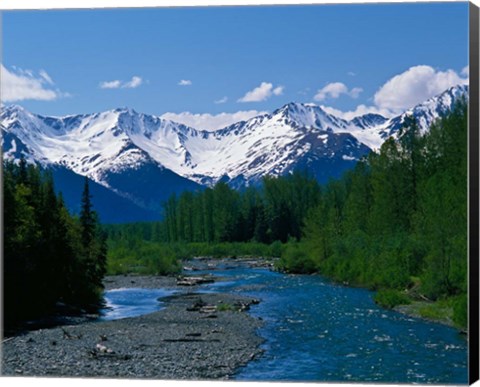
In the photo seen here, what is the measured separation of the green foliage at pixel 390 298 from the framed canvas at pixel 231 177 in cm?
7

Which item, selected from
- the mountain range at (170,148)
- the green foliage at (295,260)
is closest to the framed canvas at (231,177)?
the mountain range at (170,148)

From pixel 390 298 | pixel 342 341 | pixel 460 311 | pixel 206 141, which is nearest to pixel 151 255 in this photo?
pixel 206 141

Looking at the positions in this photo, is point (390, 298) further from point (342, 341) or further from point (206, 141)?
point (206, 141)

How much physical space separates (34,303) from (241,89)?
4838 mm

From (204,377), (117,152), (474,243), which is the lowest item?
(204,377)

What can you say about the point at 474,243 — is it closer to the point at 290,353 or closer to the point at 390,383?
the point at 390,383

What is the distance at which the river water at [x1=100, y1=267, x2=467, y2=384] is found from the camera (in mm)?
10086

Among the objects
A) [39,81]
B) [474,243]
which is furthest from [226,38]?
[474,243]

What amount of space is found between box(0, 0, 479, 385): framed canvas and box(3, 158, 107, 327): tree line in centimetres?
4

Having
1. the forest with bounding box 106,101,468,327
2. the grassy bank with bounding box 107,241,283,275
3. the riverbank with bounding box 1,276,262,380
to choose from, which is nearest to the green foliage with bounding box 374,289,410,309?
the forest with bounding box 106,101,468,327

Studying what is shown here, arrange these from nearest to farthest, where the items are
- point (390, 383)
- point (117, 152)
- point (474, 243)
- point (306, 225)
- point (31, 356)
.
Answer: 1. point (474, 243)
2. point (390, 383)
3. point (31, 356)
4. point (117, 152)
5. point (306, 225)

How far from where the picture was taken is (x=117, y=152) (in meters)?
12.7

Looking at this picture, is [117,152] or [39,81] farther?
[117,152]

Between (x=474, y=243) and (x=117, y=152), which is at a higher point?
(x=117, y=152)
